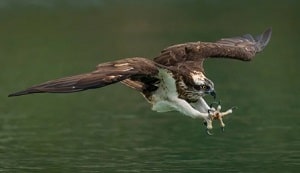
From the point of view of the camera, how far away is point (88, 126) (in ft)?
81.8

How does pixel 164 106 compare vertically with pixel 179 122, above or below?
below

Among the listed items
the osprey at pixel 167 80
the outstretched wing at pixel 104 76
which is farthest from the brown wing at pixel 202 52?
the outstretched wing at pixel 104 76

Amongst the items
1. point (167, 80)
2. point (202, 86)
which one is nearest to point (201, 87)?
point (202, 86)

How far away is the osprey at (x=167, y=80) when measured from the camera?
51.1 ft

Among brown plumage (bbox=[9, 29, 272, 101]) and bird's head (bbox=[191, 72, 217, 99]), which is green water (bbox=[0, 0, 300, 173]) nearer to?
brown plumage (bbox=[9, 29, 272, 101])

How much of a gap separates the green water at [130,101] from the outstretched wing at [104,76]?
12.1 feet

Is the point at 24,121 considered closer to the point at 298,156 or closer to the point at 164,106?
the point at 298,156

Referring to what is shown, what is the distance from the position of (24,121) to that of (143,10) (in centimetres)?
2655

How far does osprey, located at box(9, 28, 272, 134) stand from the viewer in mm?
15562

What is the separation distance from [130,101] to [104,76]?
515 inches

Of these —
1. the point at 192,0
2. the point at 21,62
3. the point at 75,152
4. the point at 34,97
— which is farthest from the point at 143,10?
the point at 75,152

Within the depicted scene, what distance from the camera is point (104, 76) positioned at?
51.5ft

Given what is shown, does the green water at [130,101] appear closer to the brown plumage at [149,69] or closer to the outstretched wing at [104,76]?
the brown plumage at [149,69]

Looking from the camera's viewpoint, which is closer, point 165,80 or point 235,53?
point 165,80
